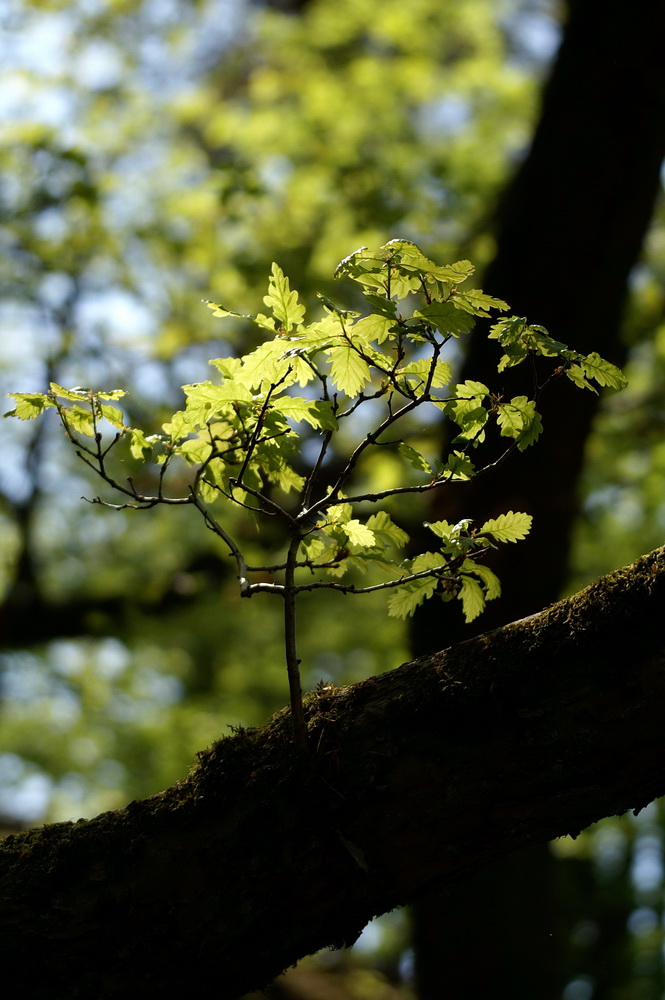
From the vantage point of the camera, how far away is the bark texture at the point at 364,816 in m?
1.89

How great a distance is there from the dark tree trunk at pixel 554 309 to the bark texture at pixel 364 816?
2554 mm

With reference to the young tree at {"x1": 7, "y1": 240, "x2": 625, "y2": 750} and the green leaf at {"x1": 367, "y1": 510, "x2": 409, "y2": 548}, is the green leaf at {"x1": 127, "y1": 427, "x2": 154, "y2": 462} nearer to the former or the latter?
the young tree at {"x1": 7, "y1": 240, "x2": 625, "y2": 750}

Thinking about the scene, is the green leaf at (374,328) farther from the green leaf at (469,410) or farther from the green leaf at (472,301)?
the green leaf at (469,410)

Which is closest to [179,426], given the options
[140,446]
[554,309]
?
[140,446]

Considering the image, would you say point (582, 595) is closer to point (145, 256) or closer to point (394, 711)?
point (394, 711)

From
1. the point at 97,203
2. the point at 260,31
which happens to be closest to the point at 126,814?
the point at 97,203

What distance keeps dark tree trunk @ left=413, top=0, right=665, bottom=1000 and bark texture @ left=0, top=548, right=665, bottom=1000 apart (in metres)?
2.55

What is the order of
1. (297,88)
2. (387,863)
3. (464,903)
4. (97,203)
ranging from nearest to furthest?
(387,863), (464,903), (97,203), (297,88)

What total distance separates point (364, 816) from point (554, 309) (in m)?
3.62

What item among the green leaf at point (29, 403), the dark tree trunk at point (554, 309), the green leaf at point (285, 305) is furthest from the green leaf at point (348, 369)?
the dark tree trunk at point (554, 309)

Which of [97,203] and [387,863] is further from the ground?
[97,203]

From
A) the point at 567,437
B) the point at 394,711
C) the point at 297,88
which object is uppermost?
the point at 297,88

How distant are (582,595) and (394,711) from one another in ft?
1.88

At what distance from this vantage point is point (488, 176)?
9.03 m
